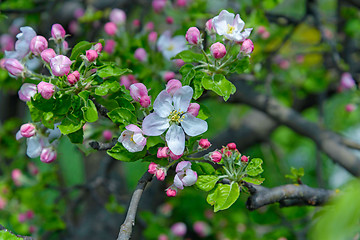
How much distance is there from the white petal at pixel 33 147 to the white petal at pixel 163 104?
41 centimetres

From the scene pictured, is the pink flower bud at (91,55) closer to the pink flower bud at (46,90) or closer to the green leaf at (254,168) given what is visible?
the pink flower bud at (46,90)

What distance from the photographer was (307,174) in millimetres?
4020

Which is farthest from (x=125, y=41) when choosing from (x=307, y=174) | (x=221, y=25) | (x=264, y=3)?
(x=307, y=174)

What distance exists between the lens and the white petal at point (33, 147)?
3.65ft

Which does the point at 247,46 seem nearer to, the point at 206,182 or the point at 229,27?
the point at 229,27

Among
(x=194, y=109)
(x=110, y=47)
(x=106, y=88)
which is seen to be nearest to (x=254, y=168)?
(x=194, y=109)

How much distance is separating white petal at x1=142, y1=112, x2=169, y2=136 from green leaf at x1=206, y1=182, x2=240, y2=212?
8.6 inches

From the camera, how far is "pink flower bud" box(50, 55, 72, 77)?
0.95 metres

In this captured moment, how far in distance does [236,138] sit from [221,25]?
1900 millimetres

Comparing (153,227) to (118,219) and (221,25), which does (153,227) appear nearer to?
(118,219)

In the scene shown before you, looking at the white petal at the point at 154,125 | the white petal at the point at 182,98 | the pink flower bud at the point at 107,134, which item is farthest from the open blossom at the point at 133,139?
the pink flower bud at the point at 107,134

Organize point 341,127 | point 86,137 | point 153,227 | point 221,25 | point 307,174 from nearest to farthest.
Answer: point 221,25
point 86,137
point 153,227
point 307,174
point 341,127

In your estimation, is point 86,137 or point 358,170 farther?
point 358,170

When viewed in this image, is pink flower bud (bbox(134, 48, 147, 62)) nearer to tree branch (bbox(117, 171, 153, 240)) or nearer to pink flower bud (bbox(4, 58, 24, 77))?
pink flower bud (bbox(4, 58, 24, 77))
